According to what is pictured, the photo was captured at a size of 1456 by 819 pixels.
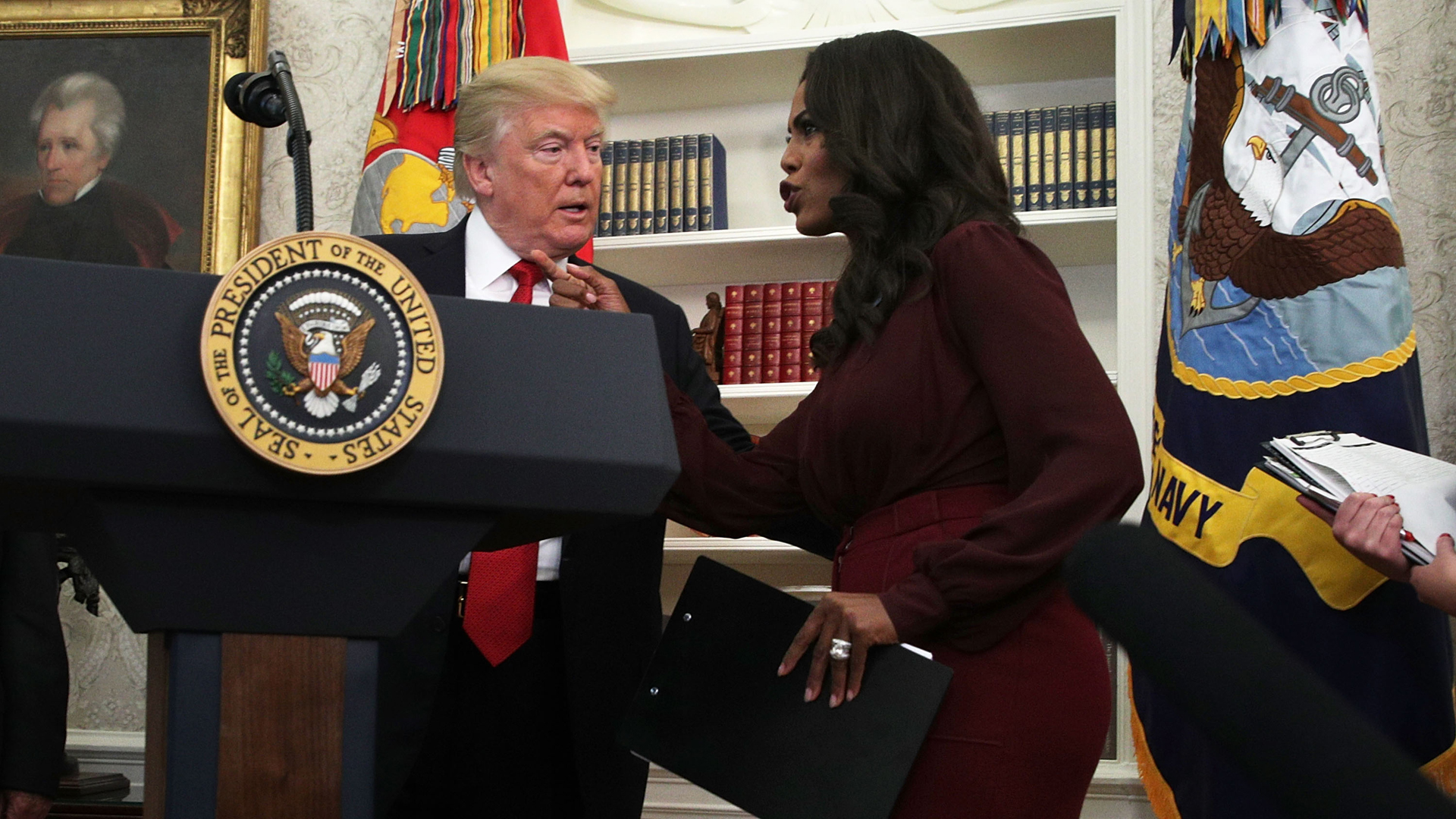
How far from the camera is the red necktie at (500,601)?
1553 mm

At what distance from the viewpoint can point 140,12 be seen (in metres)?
3.75

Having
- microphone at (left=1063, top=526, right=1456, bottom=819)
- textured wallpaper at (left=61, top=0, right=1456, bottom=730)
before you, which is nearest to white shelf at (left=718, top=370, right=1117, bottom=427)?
textured wallpaper at (left=61, top=0, right=1456, bottom=730)

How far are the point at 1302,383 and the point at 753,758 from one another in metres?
1.37

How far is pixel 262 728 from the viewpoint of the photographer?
0.70 metres

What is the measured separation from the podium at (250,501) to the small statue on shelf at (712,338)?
8.37 feet

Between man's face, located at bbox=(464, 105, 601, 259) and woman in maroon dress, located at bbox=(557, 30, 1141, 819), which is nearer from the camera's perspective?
woman in maroon dress, located at bbox=(557, 30, 1141, 819)

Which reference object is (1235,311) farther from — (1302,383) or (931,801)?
(931,801)

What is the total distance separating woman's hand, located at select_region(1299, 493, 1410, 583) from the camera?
5.68 feet

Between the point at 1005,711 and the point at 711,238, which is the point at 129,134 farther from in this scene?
the point at 1005,711

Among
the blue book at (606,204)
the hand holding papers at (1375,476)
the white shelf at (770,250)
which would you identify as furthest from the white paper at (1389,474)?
the blue book at (606,204)

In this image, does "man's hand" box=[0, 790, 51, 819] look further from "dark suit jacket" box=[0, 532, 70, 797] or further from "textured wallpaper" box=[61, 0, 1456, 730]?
"textured wallpaper" box=[61, 0, 1456, 730]

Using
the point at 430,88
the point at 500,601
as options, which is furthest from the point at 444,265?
the point at 430,88

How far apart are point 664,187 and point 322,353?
277 cm

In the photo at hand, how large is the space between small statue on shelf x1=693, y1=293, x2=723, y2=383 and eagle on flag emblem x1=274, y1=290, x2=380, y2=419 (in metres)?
Answer: 2.58
